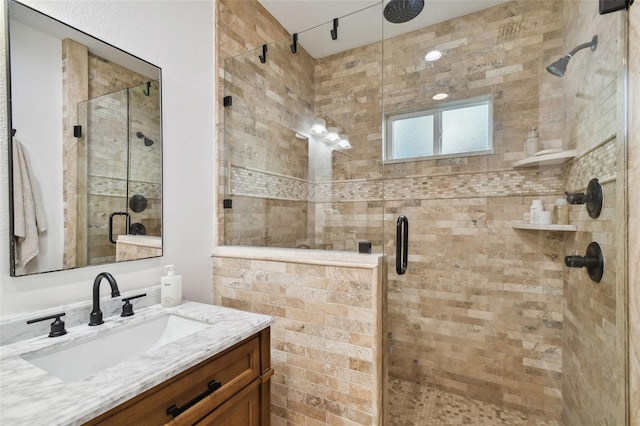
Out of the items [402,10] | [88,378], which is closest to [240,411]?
[88,378]

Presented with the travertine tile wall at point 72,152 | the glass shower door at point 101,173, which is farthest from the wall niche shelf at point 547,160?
the travertine tile wall at point 72,152

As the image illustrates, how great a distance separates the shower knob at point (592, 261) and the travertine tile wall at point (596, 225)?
4 cm

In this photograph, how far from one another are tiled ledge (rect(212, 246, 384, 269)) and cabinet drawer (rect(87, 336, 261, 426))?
19.7 inches

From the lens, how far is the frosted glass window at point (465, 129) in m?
2.08

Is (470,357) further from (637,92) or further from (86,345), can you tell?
(86,345)

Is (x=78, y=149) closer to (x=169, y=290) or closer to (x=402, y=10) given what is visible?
(x=169, y=290)

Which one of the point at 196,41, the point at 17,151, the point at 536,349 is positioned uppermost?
the point at 196,41

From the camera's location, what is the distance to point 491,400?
78.1 inches

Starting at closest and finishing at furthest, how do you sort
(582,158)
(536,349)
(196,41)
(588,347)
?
(588,347) → (582,158) → (196,41) → (536,349)

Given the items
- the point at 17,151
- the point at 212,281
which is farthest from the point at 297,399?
the point at 17,151

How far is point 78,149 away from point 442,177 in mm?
2203

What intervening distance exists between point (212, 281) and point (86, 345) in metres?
0.79

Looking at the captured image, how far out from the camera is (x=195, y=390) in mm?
883

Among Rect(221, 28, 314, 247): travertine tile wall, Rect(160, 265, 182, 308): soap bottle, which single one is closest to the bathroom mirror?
Rect(160, 265, 182, 308): soap bottle
